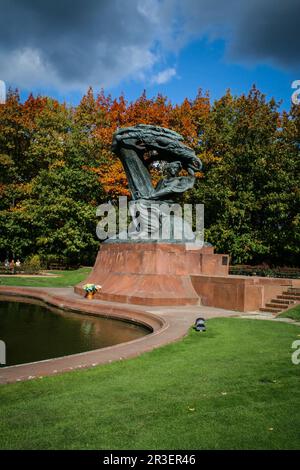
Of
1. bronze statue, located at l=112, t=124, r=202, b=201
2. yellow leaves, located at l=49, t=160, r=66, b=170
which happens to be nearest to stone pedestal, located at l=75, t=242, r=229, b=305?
bronze statue, located at l=112, t=124, r=202, b=201

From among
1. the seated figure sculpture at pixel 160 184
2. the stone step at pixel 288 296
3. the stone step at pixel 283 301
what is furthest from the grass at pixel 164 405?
the seated figure sculpture at pixel 160 184

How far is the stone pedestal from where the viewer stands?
15.3m

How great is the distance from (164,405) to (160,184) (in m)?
14.2

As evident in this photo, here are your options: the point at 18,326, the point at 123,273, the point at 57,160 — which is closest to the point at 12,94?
the point at 57,160

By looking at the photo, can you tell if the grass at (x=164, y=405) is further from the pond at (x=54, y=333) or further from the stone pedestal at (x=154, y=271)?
the stone pedestal at (x=154, y=271)

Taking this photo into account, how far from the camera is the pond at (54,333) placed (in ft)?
27.6

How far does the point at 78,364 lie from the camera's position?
6512mm

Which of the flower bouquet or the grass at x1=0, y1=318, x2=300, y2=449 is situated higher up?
the flower bouquet

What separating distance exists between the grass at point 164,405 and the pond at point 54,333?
2.08 metres

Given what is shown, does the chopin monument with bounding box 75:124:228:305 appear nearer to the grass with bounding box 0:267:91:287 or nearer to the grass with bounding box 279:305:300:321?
the grass with bounding box 279:305:300:321

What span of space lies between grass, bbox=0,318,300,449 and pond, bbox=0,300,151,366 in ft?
6.83

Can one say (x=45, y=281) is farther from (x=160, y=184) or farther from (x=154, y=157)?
(x=154, y=157)
